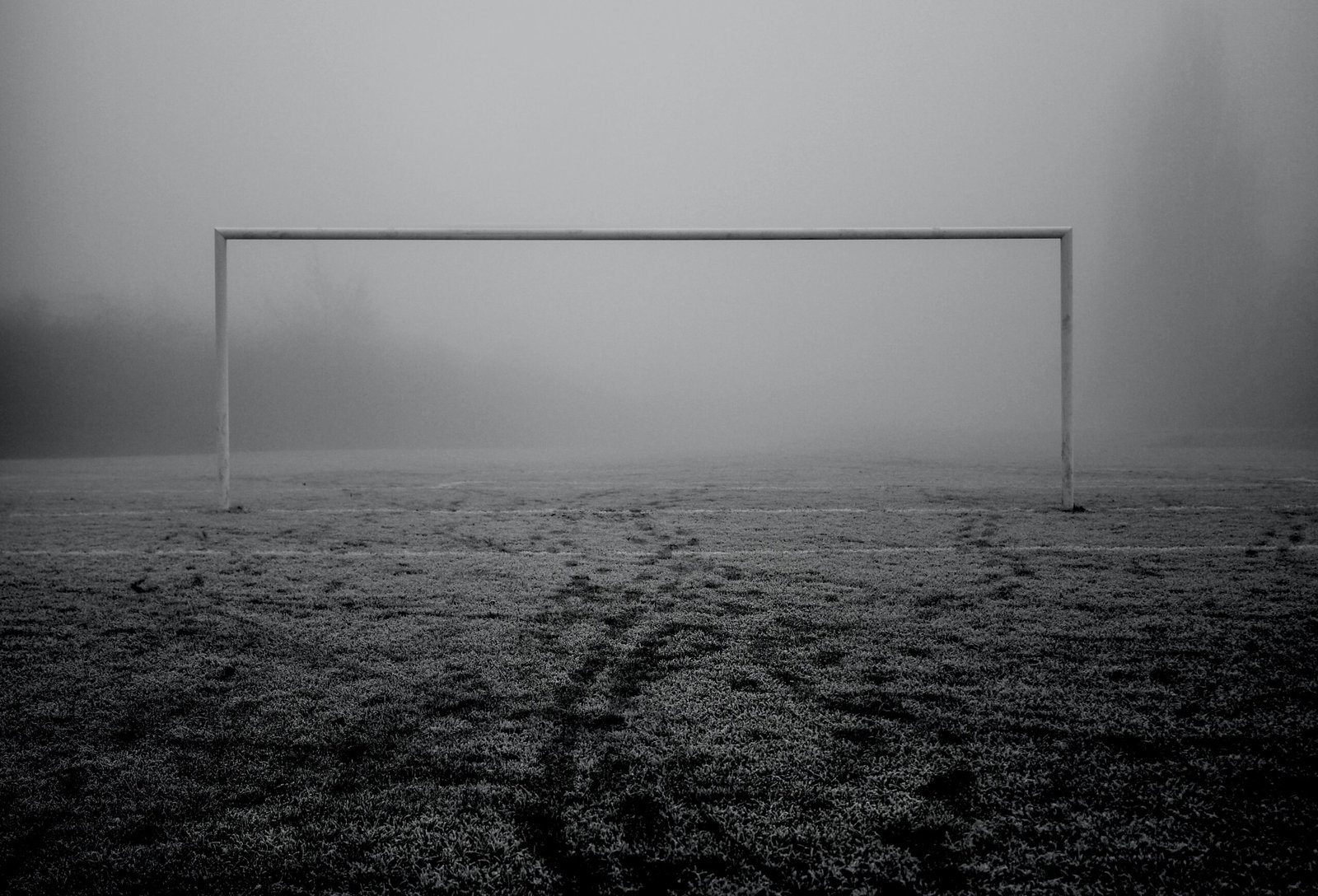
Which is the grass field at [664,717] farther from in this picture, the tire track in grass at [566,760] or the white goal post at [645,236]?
the white goal post at [645,236]

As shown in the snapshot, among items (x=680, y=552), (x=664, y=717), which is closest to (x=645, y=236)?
(x=680, y=552)

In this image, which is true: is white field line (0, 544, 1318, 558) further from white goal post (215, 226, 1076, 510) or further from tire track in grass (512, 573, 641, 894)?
white goal post (215, 226, 1076, 510)

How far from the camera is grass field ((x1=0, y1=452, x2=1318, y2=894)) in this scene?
29.8 inches

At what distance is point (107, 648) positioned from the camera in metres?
1.47

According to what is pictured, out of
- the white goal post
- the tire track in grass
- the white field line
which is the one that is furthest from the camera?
the white goal post

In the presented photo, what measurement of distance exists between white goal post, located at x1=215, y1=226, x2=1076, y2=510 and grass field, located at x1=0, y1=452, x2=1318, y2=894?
42.4 inches

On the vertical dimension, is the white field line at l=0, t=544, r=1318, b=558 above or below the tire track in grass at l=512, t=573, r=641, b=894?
above

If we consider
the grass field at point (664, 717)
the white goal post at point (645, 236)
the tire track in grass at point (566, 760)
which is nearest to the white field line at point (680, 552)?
the grass field at point (664, 717)

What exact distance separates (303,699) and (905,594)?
143cm

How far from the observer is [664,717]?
3.63 ft

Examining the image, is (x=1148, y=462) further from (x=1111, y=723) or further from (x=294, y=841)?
(x=294, y=841)

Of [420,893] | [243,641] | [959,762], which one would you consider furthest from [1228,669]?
[243,641]

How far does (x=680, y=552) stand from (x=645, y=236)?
1.72m

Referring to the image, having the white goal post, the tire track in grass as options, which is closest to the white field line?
the tire track in grass
